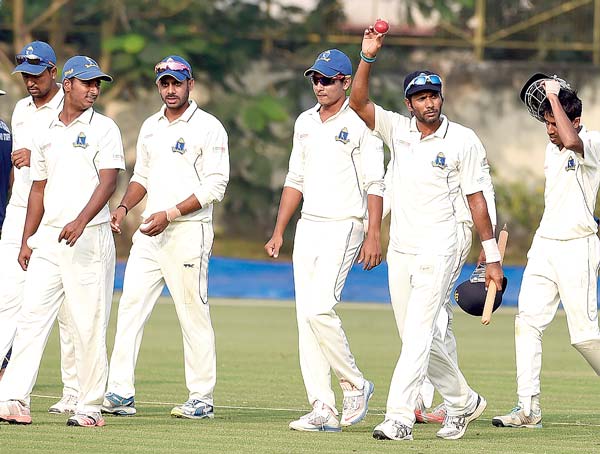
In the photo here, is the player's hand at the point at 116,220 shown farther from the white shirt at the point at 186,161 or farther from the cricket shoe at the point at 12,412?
the cricket shoe at the point at 12,412

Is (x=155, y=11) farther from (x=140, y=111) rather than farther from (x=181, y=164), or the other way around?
(x=181, y=164)

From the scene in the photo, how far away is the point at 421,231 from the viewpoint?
850 centimetres

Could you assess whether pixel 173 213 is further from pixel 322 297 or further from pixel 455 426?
pixel 455 426

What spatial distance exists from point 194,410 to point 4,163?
2.31 metres

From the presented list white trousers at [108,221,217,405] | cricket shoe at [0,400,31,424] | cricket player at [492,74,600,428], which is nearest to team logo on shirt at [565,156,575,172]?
cricket player at [492,74,600,428]

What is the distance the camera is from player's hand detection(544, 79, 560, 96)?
9.08m

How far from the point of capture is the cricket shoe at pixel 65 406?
9406 millimetres

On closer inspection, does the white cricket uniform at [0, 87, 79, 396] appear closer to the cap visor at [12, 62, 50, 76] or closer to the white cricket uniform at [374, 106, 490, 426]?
the cap visor at [12, 62, 50, 76]

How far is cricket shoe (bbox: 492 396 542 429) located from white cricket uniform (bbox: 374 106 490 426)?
0.95 metres

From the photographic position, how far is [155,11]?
2467 centimetres

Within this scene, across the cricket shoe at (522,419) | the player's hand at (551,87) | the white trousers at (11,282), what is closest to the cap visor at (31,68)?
the white trousers at (11,282)

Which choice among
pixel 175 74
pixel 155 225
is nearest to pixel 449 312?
pixel 155 225

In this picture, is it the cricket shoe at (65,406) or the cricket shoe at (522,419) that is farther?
the cricket shoe at (65,406)

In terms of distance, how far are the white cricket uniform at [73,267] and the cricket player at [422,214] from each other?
63.7 inches
